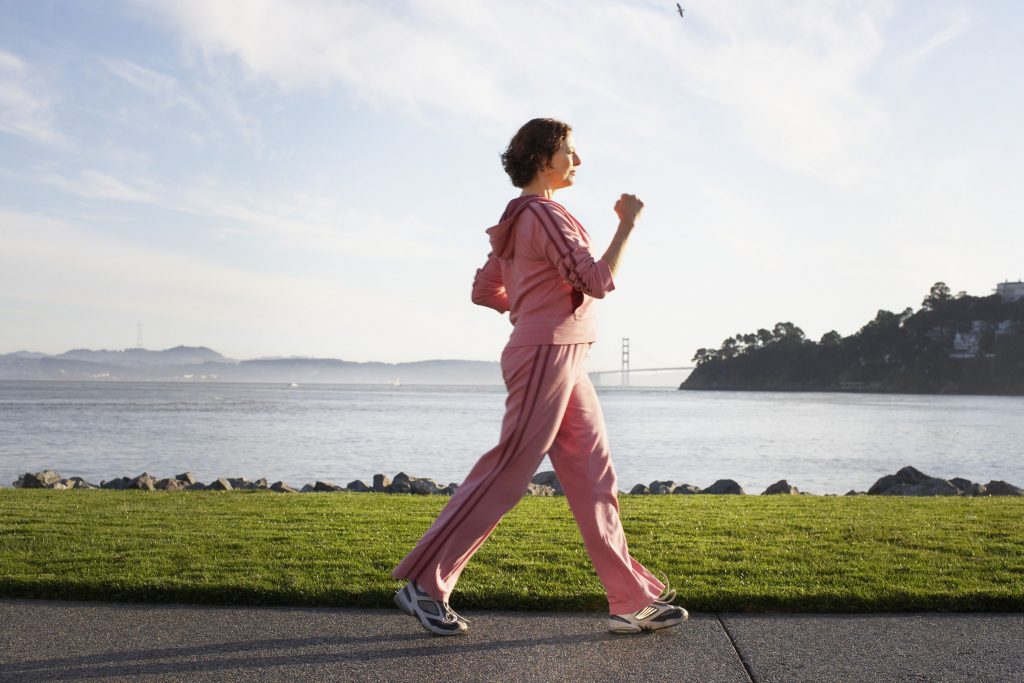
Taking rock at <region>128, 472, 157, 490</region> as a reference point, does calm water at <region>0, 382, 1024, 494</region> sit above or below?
below

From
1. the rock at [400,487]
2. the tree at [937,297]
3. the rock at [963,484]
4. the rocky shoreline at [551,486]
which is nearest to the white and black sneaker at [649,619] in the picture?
the rocky shoreline at [551,486]

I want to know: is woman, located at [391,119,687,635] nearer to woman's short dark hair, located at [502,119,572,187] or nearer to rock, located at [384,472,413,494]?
woman's short dark hair, located at [502,119,572,187]

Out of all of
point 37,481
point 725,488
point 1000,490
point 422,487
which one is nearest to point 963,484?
point 1000,490

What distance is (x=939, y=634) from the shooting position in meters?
3.55

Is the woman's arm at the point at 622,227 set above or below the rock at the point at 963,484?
above

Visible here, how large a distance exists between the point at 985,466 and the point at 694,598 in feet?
75.9

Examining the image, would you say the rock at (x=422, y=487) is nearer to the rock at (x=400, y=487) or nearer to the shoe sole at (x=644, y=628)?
the rock at (x=400, y=487)

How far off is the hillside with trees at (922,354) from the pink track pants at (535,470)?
11285 cm

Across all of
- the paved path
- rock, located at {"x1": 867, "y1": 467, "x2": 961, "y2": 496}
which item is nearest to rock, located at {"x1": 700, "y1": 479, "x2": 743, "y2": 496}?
rock, located at {"x1": 867, "y1": 467, "x2": 961, "y2": 496}

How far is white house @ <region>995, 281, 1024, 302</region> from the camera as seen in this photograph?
120387mm

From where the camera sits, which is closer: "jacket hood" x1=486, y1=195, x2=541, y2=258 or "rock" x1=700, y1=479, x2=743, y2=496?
"jacket hood" x1=486, y1=195, x2=541, y2=258

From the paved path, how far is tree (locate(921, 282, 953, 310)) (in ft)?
394

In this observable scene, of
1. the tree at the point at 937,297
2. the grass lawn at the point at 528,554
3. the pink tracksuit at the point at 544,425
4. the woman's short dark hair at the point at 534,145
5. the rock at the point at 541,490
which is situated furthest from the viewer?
the tree at the point at 937,297

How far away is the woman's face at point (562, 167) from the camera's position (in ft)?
11.7
